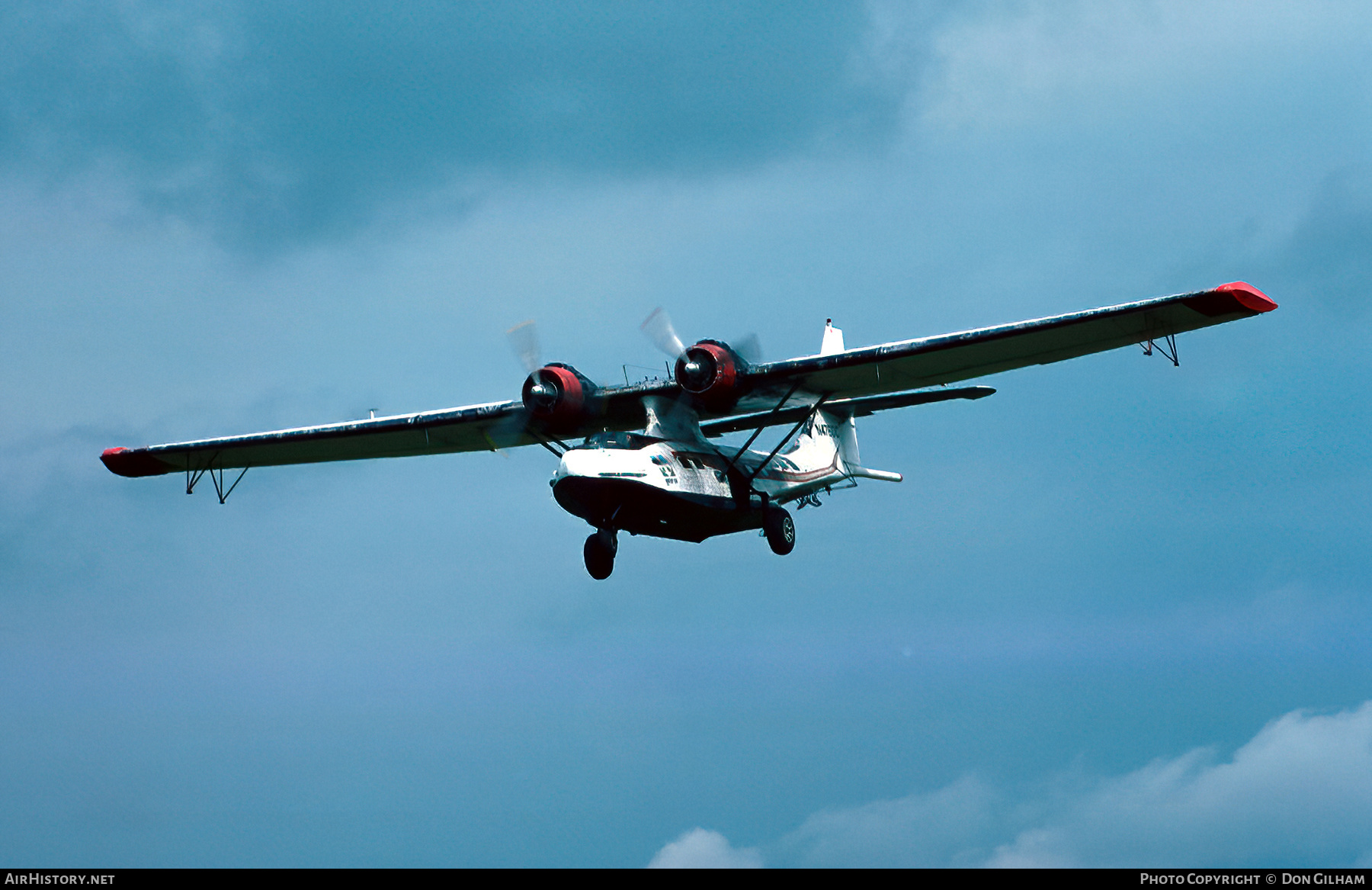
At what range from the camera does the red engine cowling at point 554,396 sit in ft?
97.5

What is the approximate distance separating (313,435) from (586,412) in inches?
321

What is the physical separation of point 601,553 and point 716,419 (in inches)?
194

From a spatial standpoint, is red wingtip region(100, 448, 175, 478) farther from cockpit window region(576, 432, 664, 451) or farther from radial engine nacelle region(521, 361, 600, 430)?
cockpit window region(576, 432, 664, 451)

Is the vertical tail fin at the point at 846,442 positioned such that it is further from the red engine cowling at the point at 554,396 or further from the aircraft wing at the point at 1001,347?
the red engine cowling at the point at 554,396

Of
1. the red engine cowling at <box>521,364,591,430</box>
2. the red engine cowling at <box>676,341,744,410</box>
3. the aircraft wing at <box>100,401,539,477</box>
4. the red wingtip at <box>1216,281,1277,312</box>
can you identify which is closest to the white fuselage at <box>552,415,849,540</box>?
the red engine cowling at <box>676,341,744,410</box>

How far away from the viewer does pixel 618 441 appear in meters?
27.6

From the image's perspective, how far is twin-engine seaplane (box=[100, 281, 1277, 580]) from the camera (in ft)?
88.0

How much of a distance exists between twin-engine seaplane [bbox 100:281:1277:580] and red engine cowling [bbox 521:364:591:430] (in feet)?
0.10
